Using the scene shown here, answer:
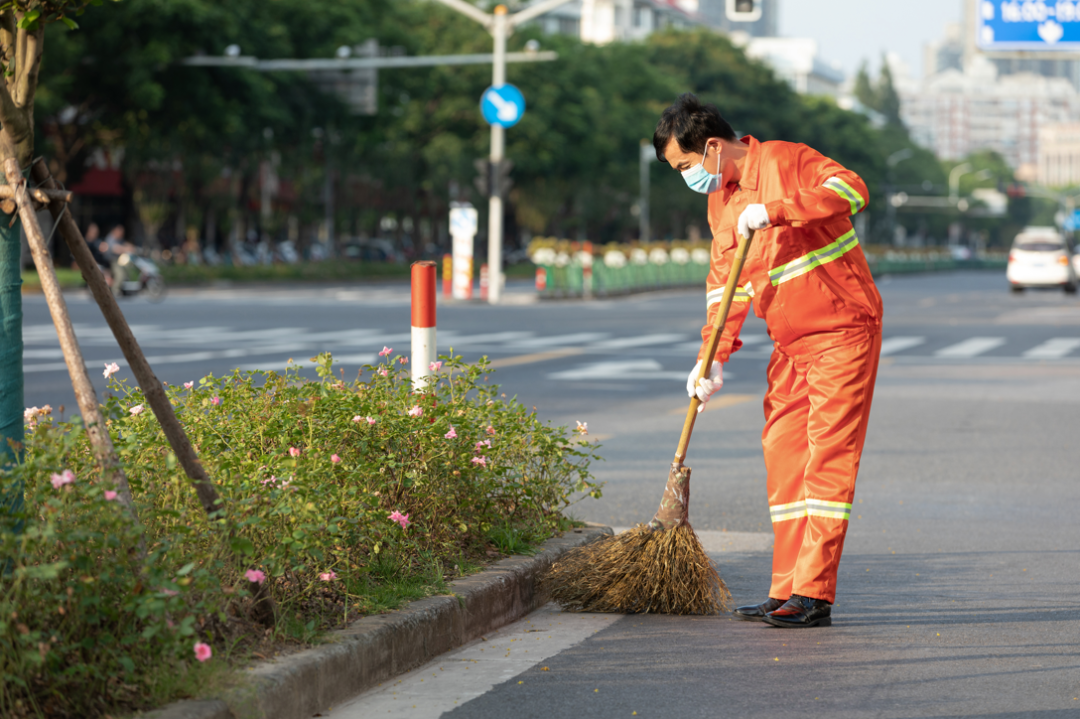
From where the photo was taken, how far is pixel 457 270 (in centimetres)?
3284

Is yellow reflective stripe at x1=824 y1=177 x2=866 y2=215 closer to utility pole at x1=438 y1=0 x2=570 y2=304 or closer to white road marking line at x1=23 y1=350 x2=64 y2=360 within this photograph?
white road marking line at x1=23 y1=350 x2=64 y2=360

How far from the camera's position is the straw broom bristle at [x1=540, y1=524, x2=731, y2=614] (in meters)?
5.39

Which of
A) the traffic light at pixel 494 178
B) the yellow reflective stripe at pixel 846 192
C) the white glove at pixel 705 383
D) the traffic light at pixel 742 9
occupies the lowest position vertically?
the white glove at pixel 705 383

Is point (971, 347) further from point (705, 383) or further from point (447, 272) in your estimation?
point (705, 383)

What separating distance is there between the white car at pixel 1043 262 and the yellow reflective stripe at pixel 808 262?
1552 inches

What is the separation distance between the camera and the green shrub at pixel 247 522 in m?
3.55

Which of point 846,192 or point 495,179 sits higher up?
point 495,179

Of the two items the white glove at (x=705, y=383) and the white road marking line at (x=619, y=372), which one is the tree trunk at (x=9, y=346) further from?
the white road marking line at (x=619, y=372)

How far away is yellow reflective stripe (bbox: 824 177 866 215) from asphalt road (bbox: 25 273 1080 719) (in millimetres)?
1357

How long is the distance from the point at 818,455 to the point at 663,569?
647 millimetres

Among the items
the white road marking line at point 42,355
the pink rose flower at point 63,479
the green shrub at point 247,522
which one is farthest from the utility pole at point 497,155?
the pink rose flower at point 63,479

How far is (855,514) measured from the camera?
8.04 m

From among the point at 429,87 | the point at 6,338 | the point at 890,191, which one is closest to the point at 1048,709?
the point at 6,338

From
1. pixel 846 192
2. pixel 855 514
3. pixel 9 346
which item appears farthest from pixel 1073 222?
pixel 9 346
